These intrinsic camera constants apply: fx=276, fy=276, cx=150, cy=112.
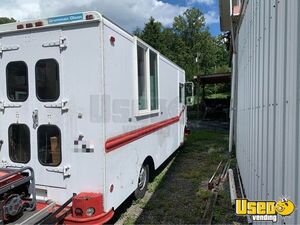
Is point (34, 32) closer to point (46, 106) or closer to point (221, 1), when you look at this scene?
point (46, 106)

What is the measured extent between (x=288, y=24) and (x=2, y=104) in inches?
149

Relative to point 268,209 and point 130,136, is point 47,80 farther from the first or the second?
point 268,209

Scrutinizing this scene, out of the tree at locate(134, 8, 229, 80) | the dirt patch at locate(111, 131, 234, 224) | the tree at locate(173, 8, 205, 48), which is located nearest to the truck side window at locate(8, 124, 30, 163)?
the dirt patch at locate(111, 131, 234, 224)

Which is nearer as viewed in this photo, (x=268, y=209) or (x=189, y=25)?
(x=268, y=209)

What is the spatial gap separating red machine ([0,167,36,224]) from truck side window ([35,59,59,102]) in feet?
3.28

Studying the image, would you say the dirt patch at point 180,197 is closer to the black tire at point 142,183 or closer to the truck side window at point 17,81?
the black tire at point 142,183

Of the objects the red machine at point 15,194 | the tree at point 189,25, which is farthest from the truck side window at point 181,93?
the tree at point 189,25

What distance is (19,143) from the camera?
13.2 ft

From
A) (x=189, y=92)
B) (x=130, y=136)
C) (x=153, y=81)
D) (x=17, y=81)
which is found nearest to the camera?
(x=17, y=81)

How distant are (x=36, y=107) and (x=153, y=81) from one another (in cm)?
247

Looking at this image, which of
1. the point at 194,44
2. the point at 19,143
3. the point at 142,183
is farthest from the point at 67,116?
the point at 194,44

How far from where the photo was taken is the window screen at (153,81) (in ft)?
17.8

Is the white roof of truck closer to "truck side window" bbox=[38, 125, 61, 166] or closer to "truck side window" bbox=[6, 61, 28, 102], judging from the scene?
"truck side window" bbox=[6, 61, 28, 102]

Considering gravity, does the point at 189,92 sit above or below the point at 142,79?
below
